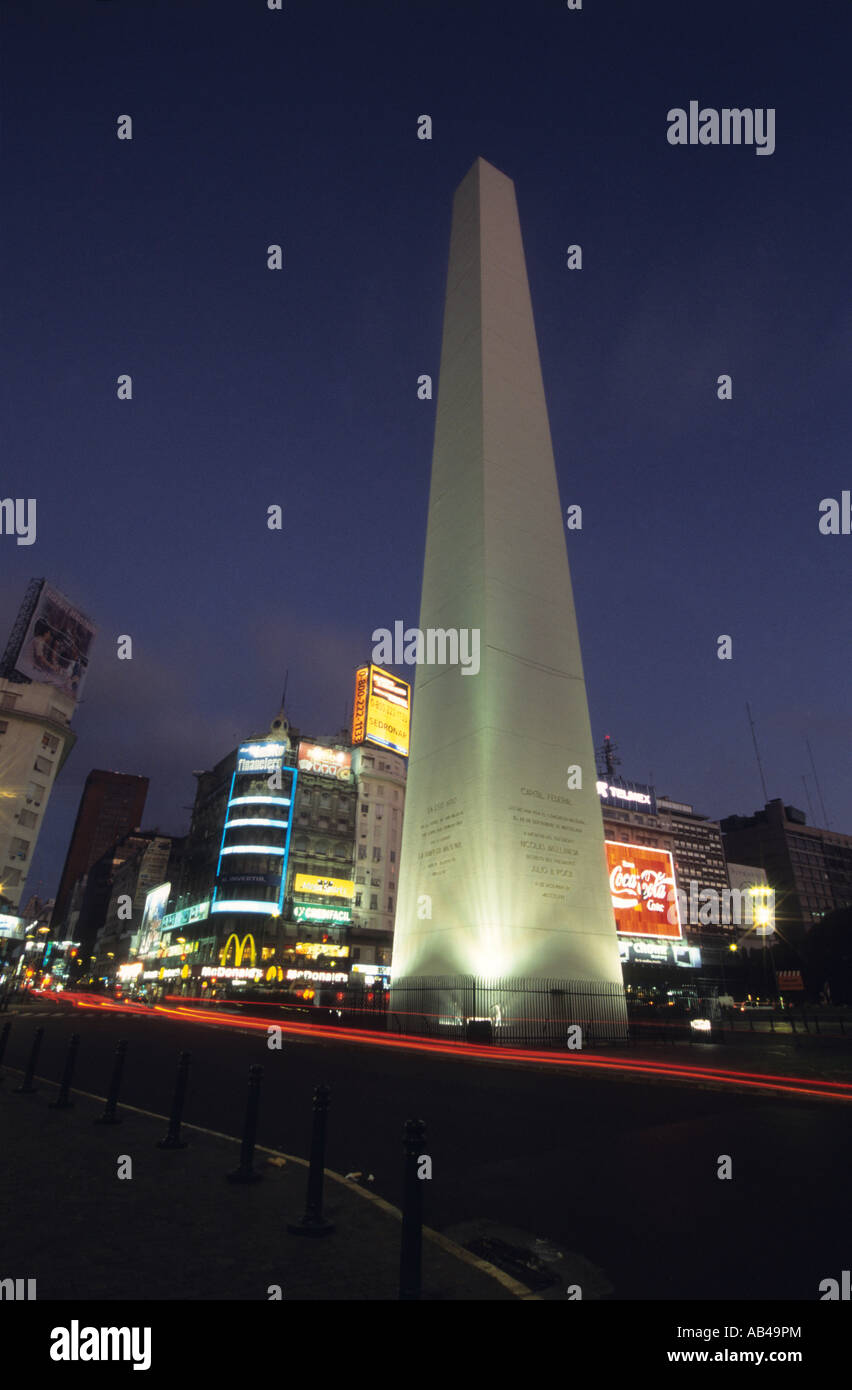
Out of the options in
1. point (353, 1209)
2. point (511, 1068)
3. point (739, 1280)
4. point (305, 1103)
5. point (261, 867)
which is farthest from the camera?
point (261, 867)

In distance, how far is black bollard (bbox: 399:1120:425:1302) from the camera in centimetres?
385

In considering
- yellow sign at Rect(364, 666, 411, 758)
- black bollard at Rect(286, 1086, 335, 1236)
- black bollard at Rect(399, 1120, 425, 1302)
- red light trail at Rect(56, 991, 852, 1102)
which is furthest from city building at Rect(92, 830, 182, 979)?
black bollard at Rect(399, 1120, 425, 1302)

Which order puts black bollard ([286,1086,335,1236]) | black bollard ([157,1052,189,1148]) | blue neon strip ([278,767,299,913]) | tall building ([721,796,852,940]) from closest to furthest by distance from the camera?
black bollard ([286,1086,335,1236]), black bollard ([157,1052,189,1148]), blue neon strip ([278,767,299,913]), tall building ([721,796,852,940])

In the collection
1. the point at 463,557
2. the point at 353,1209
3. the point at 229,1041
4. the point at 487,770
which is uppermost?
the point at 463,557

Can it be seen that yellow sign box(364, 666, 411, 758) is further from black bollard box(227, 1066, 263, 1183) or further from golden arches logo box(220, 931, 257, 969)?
black bollard box(227, 1066, 263, 1183)

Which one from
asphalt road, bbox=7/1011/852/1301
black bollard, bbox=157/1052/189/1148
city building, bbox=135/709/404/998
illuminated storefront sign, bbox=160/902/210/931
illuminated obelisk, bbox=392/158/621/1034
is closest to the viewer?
asphalt road, bbox=7/1011/852/1301

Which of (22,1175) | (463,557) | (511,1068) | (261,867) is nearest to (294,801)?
(261,867)

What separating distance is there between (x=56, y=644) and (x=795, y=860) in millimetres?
136577

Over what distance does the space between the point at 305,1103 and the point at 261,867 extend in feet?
224

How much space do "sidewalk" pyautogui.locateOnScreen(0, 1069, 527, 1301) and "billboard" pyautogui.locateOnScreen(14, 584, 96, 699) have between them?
78413 mm

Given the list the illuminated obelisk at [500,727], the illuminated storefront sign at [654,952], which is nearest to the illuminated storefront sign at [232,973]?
the illuminated storefront sign at [654,952]
